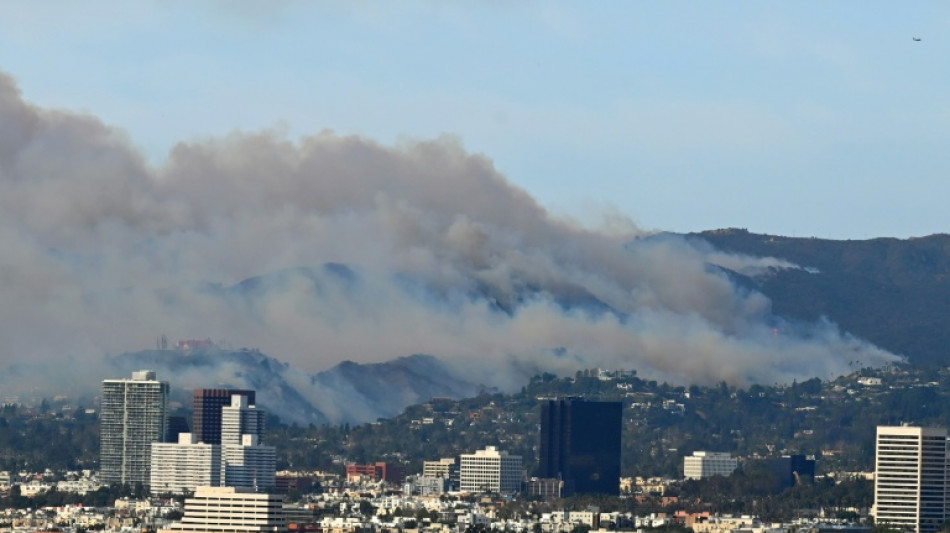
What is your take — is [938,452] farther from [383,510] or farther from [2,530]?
[2,530]

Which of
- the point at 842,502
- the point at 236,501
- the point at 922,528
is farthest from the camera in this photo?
the point at 842,502

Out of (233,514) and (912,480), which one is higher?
(912,480)

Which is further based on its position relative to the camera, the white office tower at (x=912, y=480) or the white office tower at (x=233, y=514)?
the white office tower at (x=912, y=480)

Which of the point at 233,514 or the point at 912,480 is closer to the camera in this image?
the point at 233,514

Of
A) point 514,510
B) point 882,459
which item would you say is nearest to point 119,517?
point 514,510

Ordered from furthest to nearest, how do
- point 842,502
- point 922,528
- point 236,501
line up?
point 842,502
point 922,528
point 236,501
